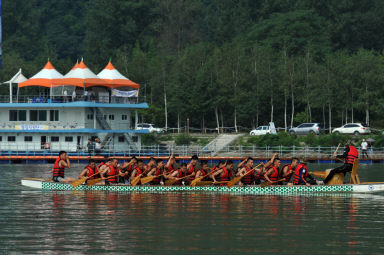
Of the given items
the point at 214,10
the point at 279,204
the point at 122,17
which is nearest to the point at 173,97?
the point at 122,17

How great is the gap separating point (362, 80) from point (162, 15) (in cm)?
4967

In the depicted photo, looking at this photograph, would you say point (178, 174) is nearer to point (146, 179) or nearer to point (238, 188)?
point (146, 179)

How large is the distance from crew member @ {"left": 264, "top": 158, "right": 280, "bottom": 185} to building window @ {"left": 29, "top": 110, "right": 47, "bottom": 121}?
3729cm

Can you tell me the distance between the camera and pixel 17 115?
68.5 meters

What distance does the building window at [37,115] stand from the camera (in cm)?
6819

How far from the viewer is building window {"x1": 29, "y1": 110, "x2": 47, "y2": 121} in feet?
224

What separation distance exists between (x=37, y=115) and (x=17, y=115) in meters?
1.76

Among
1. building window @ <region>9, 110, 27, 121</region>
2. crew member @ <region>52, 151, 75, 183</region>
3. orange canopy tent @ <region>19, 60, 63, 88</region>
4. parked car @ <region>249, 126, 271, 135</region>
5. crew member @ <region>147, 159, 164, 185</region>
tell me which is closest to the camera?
crew member @ <region>147, 159, 164, 185</region>

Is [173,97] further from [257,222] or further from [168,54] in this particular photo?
[257,222]

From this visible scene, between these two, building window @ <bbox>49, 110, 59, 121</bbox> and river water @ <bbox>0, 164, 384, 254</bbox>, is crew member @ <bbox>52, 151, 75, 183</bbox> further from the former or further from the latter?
building window @ <bbox>49, 110, 59, 121</bbox>

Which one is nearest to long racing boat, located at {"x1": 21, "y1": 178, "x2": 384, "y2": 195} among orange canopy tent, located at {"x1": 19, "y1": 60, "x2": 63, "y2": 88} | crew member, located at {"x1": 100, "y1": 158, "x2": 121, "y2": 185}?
crew member, located at {"x1": 100, "y1": 158, "x2": 121, "y2": 185}

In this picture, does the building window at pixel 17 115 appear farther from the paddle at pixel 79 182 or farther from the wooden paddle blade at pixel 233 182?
the wooden paddle blade at pixel 233 182

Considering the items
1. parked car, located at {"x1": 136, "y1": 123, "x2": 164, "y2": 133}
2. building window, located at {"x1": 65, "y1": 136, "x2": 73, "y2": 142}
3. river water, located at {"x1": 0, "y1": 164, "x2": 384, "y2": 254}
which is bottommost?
river water, located at {"x1": 0, "y1": 164, "x2": 384, "y2": 254}

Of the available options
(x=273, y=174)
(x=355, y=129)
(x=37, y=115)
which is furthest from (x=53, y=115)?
(x=273, y=174)
